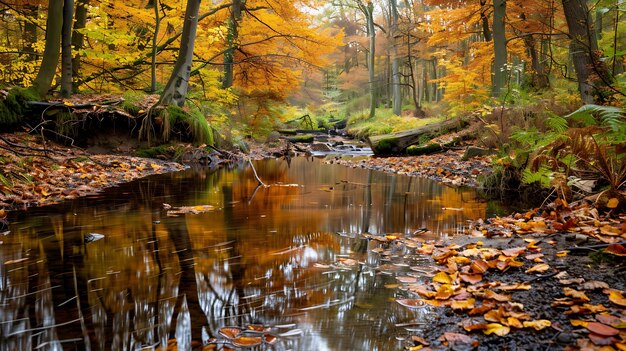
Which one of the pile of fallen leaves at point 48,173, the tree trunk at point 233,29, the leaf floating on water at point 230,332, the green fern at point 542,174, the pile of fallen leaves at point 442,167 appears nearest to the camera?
the leaf floating on water at point 230,332

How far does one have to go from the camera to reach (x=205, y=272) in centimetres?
276

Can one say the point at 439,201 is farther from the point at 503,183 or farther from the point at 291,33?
the point at 291,33

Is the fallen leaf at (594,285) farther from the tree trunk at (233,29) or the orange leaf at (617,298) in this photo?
the tree trunk at (233,29)

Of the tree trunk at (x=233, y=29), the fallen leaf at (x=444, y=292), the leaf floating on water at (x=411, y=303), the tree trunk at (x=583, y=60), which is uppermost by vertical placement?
the tree trunk at (x=233, y=29)

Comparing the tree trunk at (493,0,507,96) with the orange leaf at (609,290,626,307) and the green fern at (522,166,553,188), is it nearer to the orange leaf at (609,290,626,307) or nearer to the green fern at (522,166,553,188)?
the green fern at (522,166,553,188)

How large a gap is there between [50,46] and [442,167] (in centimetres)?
981

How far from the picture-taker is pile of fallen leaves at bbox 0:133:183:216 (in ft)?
15.9

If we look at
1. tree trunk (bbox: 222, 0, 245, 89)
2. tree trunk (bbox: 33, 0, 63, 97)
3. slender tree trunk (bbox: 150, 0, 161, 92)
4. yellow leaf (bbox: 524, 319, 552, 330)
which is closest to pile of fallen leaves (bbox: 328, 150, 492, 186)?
yellow leaf (bbox: 524, 319, 552, 330)

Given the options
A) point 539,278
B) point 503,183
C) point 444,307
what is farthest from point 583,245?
point 503,183

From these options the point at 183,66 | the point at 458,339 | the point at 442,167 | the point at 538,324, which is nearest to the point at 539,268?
the point at 538,324

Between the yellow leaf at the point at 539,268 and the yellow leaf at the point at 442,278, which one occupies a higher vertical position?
the yellow leaf at the point at 539,268

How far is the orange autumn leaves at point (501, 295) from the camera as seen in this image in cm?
179

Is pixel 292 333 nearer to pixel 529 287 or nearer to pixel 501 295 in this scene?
pixel 501 295

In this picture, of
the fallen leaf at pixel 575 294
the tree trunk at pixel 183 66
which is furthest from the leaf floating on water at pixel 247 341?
the tree trunk at pixel 183 66
